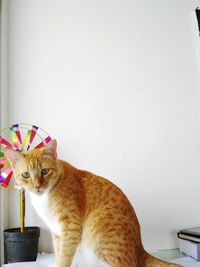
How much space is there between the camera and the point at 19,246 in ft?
3.64

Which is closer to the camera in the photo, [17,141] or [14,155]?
[14,155]

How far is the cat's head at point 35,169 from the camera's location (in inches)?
34.9

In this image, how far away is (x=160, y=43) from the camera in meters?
1.48

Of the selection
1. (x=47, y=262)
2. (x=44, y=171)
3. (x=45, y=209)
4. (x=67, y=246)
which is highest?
(x=44, y=171)

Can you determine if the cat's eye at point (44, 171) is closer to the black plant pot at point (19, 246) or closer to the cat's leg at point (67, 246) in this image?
the cat's leg at point (67, 246)

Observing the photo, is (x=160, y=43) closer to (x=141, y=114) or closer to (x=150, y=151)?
(x=141, y=114)

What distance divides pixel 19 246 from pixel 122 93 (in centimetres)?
84

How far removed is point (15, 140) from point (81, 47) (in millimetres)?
605

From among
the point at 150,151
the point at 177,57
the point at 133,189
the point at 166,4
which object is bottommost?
the point at 133,189

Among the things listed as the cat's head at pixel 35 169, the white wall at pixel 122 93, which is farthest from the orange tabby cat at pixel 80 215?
the white wall at pixel 122 93

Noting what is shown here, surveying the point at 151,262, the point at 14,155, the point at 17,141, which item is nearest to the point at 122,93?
the point at 17,141

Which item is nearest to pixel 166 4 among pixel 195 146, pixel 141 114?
pixel 141 114

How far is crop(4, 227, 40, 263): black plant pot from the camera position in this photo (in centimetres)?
111

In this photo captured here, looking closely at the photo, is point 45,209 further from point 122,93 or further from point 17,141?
point 122,93
